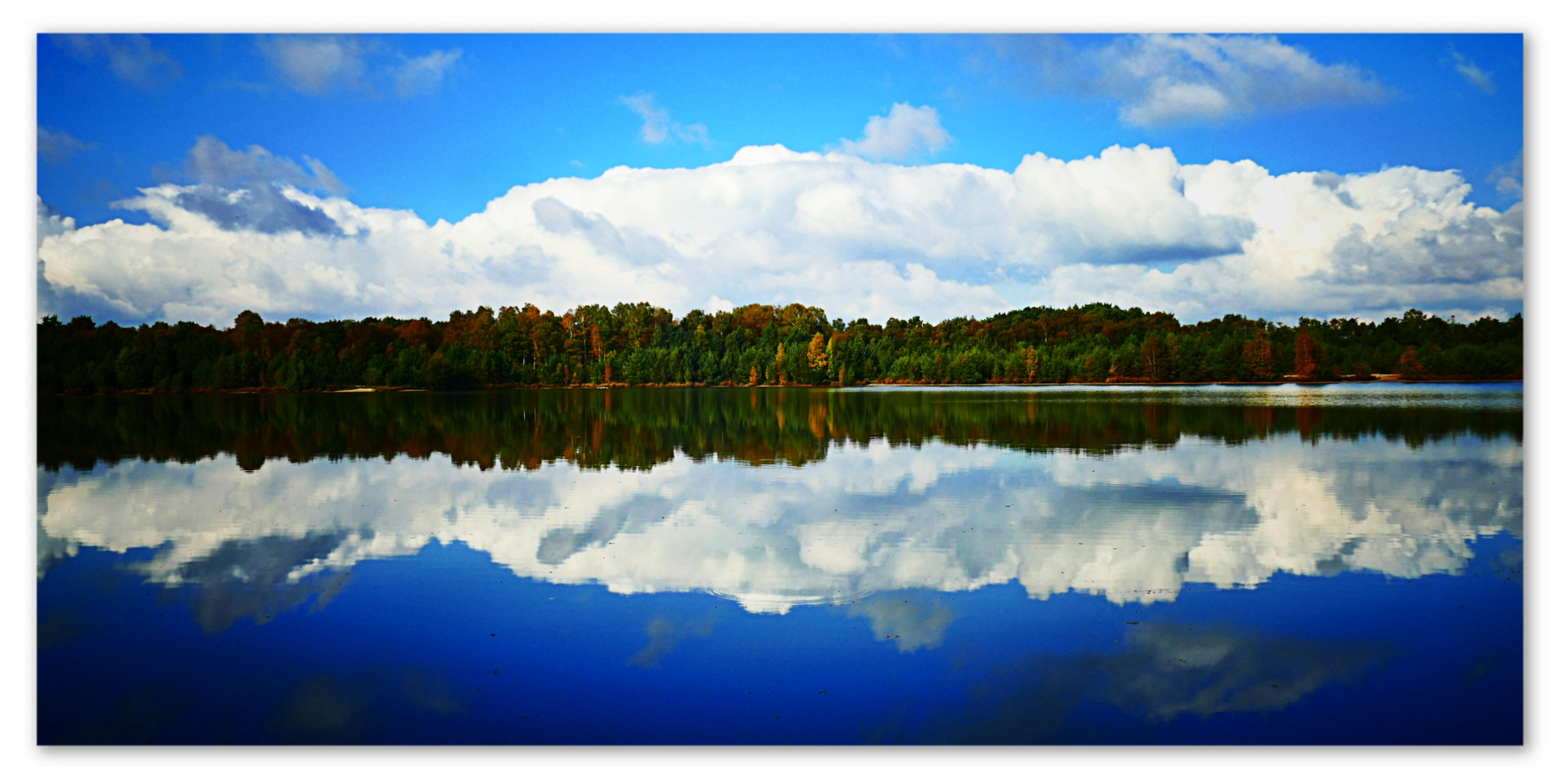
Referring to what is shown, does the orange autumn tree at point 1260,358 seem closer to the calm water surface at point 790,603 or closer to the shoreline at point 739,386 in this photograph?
the shoreline at point 739,386

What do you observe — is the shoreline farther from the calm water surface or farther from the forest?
the calm water surface

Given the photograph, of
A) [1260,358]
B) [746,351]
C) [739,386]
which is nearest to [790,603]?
[1260,358]

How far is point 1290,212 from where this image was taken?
14.2 m

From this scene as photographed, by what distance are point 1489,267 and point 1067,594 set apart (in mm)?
8364

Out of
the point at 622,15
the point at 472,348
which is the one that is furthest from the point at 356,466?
the point at 472,348

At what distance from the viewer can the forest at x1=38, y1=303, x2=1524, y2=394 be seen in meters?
16.5

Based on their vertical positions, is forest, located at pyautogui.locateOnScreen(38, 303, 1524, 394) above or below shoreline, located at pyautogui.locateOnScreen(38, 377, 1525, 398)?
above

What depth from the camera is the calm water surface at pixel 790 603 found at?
615 cm

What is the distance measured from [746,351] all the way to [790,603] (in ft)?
322

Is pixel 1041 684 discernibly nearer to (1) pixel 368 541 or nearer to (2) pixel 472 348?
(1) pixel 368 541

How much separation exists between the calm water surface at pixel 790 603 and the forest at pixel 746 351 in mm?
1581

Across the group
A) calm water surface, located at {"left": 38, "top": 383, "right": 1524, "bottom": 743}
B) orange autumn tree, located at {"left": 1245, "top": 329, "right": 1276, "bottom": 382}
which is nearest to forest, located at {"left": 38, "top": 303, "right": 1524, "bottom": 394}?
orange autumn tree, located at {"left": 1245, "top": 329, "right": 1276, "bottom": 382}

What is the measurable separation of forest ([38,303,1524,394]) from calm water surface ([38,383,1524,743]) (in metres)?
1.58

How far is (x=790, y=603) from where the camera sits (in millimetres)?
8062
